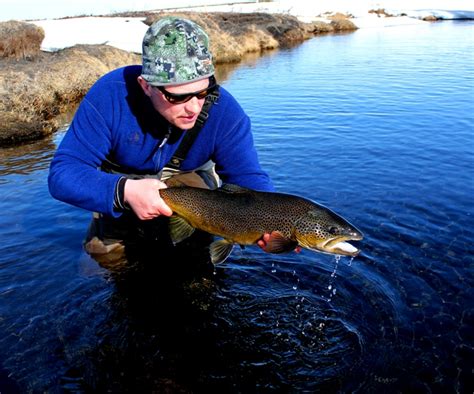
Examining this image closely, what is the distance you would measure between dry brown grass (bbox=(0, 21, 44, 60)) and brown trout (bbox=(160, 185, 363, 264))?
20245 mm

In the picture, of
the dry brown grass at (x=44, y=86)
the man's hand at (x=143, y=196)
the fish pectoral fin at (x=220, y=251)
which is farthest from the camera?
the dry brown grass at (x=44, y=86)

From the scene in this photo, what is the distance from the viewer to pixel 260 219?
13.4 ft

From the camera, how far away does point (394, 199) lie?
8.62 meters

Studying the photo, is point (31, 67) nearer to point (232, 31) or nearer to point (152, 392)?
point (152, 392)

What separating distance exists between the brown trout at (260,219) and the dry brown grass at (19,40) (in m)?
20.2

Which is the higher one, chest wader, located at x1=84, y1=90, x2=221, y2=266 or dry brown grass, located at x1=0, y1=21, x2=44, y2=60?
dry brown grass, located at x1=0, y1=21, x2=44, y2=60

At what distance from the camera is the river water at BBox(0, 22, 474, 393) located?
4500 mm

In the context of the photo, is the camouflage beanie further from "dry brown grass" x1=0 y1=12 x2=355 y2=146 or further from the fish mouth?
"dry brown grass" x1=0 y1=12 x2=355 y2=146

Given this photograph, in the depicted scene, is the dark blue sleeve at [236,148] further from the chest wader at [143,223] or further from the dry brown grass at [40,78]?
the dry brown grass at [40,78]

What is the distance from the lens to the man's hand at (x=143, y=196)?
4.00m

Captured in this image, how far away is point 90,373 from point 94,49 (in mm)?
20899

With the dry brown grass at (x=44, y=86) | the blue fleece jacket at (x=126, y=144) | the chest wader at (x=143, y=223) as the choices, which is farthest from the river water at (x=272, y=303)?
the dry brown grass at (x=44, y=86)

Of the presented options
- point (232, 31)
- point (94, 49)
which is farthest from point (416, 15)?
point (94, 49)

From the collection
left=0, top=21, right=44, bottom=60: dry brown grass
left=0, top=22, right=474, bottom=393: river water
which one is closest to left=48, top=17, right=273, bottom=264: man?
left=0, top=22, right=474, bottom=393: river water
